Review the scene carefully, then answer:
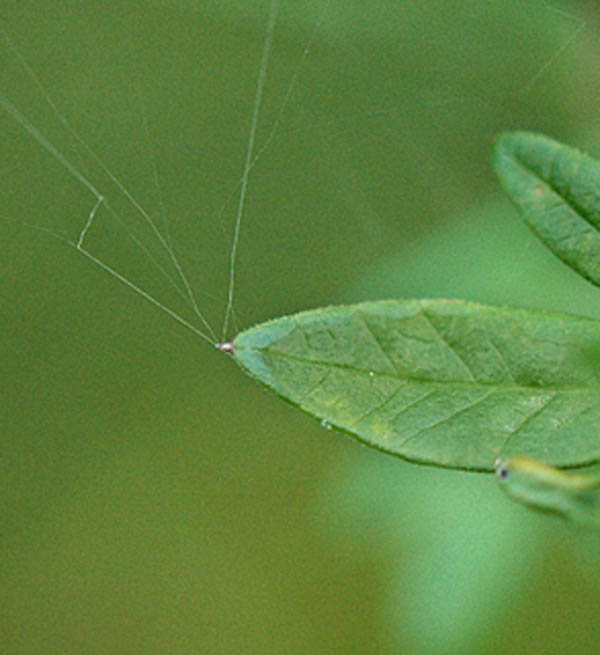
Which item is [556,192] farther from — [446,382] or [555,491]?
[555,491]

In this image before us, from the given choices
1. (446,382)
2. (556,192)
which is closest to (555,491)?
(446,382)

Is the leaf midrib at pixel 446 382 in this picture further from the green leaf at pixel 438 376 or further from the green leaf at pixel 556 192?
the green leaf at pixel 556 192

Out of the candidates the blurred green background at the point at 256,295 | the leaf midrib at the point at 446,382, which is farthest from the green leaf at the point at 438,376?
the blurred green background at the point at 256,295

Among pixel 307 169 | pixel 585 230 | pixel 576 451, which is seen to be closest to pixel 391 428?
pixel 576 451

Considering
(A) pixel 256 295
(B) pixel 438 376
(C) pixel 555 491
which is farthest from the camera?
(A) pixel 256 295

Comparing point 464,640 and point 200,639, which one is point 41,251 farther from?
point 464,640
